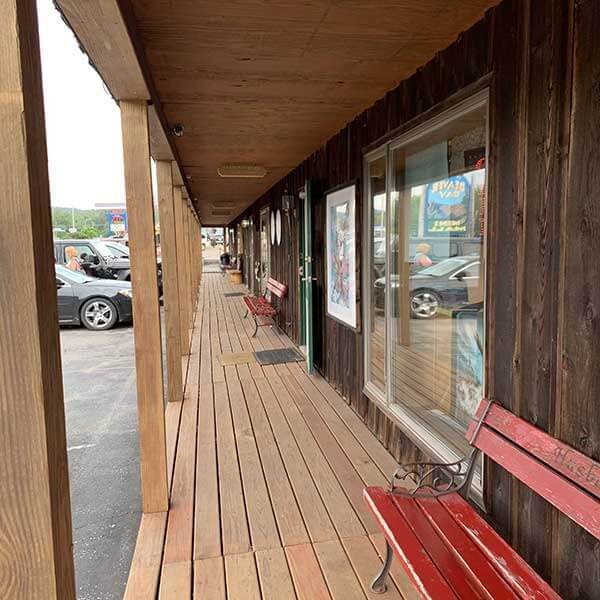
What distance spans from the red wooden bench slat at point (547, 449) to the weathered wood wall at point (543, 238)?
1.3 inches

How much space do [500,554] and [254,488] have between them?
1.35 metres

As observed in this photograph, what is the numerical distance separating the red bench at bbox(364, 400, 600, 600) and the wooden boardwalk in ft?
0.93

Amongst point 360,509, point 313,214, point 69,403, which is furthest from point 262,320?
point 360,509

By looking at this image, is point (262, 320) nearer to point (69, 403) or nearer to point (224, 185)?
point (224, 185)

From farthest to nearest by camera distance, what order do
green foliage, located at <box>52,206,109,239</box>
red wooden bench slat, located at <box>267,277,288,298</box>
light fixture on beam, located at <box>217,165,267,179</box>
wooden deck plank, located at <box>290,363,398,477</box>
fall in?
green foliage, located at <box>52,206,109,239</box>, red wooden bench slat, located at <box>267,277,288,298</box>, light fixture on beam, located at <box>217,165,267,179</box>, wooden deck plank, located at <box>290,363,398,477</box>

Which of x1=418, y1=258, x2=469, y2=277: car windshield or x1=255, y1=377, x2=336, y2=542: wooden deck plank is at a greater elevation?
x1=418, y1=258, x2=469, y2=277: car windshield

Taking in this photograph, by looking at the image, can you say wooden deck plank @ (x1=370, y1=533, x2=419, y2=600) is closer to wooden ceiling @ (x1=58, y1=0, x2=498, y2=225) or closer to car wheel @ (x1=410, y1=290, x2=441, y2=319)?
car wheel @ (x1=410, y1=290, x2=441, y2=319)

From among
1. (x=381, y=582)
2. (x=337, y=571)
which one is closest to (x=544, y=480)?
(x=381, y=582)

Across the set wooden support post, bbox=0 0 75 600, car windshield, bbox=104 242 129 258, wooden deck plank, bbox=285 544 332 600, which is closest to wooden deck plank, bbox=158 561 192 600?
wooden deck plank, bbox=285 544 332 600

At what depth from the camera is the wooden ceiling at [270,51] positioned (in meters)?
1.67

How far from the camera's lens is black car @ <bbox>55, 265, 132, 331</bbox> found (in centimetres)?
783

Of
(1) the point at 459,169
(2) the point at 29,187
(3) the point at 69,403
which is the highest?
(1) the point at 459,169

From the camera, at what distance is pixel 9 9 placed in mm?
714

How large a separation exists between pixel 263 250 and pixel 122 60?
294 inches
